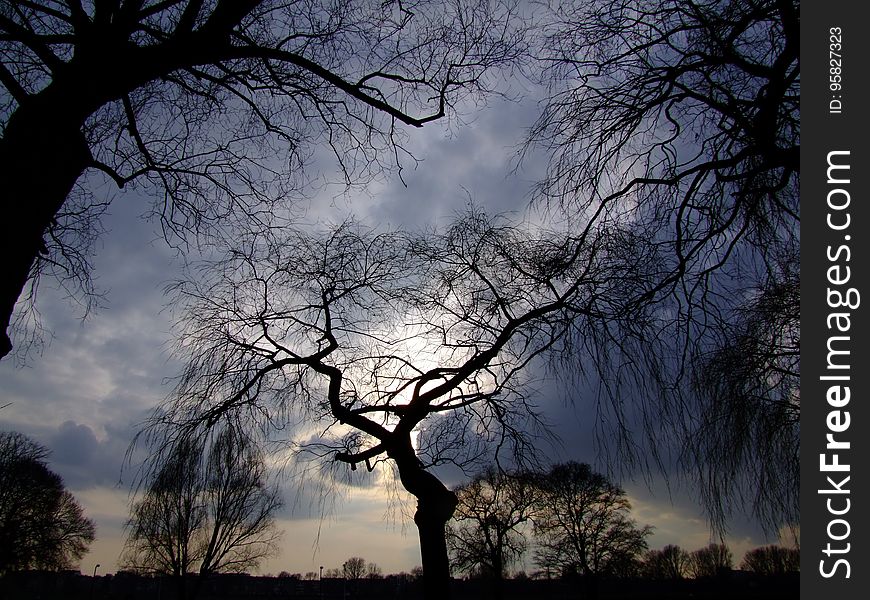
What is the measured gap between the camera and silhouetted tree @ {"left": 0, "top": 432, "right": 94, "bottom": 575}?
3997 centimetres

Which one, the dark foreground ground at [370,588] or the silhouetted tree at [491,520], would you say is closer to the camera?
the silhouetted tree at [491,520]

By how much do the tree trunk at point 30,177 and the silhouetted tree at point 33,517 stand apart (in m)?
47.0

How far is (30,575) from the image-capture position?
54.3 meters

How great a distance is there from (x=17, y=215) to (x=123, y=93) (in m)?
1.27

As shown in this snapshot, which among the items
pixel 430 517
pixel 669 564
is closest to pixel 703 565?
pixel 669 564

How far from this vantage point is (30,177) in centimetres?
309

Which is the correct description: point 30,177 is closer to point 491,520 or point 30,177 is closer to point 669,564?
point 491,520

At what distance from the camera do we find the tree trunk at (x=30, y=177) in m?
2.96

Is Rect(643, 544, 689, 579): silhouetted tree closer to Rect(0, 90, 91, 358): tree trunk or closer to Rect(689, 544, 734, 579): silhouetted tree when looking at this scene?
Rect(689, 544, 734, 579): silhouetted tree

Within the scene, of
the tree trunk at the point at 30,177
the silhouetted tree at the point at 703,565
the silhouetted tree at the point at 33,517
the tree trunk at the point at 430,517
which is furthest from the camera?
the silhouetted tree at the point at 703,565

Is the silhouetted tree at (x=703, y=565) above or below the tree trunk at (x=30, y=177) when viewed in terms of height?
below

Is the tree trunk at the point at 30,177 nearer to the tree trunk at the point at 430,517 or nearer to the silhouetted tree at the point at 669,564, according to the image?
the tree trunk at the point at 430,517

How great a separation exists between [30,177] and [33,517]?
51.2 meters

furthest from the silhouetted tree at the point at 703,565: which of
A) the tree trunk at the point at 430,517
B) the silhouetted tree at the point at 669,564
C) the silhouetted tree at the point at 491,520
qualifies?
the tree trunk at the point at 430,517
